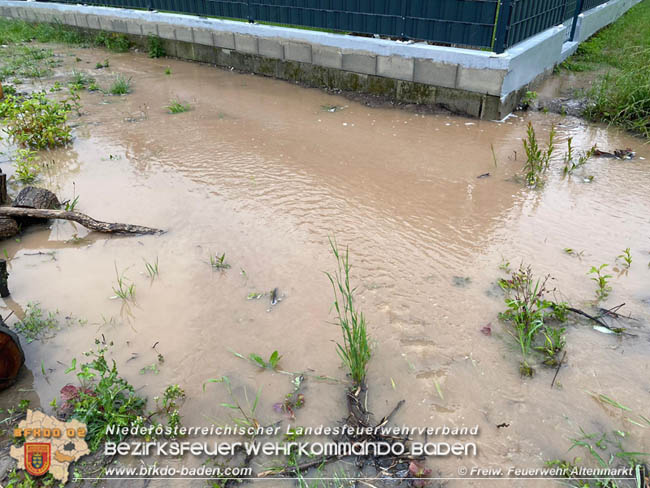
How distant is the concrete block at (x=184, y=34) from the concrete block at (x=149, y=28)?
70cm

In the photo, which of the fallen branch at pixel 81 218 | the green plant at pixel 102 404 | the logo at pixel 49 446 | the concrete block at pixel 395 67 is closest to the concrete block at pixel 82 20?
the concrete block at pixel 395 67

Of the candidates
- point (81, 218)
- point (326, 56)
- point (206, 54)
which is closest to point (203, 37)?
point (206, 54)

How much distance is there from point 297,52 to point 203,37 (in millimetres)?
2410

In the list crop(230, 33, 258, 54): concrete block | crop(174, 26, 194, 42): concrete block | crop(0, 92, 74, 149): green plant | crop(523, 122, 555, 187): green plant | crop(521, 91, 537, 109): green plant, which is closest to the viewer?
crop(523, 122, 555, 187): green plant

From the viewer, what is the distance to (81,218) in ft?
13.2

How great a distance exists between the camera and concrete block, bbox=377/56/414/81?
6.48 meters

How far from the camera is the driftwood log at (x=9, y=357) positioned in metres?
2.62

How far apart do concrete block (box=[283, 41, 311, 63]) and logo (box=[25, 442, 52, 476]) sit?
6589mm

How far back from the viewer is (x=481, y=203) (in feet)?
14.4

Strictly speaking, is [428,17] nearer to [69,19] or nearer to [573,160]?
[573,160]

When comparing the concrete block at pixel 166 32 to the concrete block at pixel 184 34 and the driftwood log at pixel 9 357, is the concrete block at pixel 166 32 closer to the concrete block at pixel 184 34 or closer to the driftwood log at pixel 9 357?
the concrete block at pixel 184 34

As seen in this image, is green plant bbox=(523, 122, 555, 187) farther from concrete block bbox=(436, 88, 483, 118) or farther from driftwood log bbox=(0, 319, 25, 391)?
driftwood log bbox=(0, 319, 25, 391)

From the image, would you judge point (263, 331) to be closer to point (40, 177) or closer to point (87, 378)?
point (87, 378)

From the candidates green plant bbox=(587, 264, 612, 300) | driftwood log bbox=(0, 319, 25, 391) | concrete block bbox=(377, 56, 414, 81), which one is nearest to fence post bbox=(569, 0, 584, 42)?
concrete block bbox=(377, 56, 414, 81)
